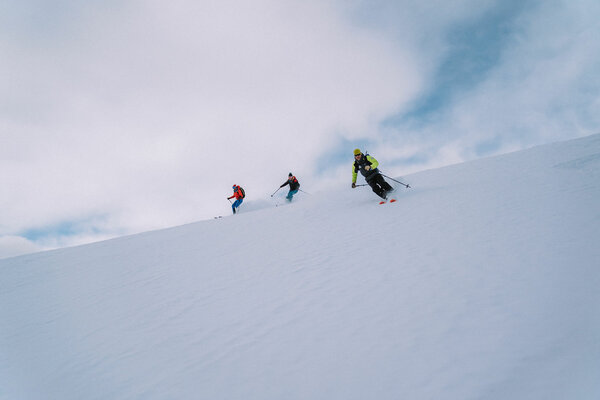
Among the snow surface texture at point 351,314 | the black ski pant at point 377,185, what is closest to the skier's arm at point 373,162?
the black ski pant at point 377,185

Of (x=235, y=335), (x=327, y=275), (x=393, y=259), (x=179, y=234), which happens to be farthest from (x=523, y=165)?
(x=179, y=234)

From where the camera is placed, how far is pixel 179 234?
10.7m

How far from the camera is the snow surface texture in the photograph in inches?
85.6

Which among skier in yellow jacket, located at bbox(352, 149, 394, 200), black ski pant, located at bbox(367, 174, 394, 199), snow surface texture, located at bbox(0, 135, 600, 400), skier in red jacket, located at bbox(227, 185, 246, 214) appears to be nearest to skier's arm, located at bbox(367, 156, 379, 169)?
skier in yellow jacket, located at bbox(352, 149, 394, 200)

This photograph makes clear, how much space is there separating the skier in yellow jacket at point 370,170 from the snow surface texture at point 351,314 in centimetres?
241

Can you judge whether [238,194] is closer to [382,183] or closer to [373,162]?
[382,183]

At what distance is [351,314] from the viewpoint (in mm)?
3178

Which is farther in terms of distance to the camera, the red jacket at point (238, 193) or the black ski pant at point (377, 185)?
the red jacket at point (238, 193)

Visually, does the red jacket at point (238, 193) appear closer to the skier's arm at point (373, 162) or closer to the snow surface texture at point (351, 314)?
the snow surface texture at point (351, 314)

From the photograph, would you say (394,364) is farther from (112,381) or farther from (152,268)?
(152,268)

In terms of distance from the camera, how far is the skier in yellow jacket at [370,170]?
933 centimetres

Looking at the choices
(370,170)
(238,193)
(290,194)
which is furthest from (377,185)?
(238,193)

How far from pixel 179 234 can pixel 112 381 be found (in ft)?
27.2

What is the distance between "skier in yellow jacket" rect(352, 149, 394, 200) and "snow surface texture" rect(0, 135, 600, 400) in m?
2.41
